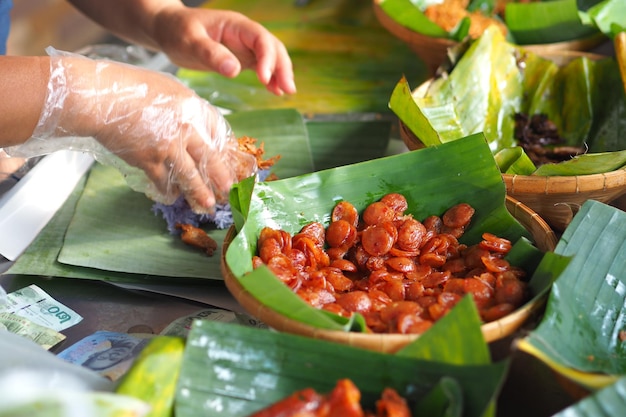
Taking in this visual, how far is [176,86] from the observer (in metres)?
1.77

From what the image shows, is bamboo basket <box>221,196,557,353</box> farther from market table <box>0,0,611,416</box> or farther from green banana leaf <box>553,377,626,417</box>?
green banana leaf <box>553,377,626,417</box>

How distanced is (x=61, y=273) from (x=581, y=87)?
1819 millimetres

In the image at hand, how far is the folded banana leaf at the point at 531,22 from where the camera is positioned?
253 cm

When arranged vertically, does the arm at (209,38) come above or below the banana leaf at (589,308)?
above

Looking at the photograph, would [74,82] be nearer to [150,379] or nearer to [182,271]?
[182,271]

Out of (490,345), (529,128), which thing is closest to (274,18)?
(529,128)

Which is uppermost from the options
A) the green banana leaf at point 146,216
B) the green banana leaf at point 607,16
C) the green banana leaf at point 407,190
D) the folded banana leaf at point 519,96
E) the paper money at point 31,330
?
the green banana leaf at point 607,16

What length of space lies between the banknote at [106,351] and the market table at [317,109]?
0.07 meters

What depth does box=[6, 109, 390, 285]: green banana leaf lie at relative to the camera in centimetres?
180

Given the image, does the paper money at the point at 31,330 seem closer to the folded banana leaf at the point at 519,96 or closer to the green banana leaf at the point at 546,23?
the folded banana leaf at the point at 519,96

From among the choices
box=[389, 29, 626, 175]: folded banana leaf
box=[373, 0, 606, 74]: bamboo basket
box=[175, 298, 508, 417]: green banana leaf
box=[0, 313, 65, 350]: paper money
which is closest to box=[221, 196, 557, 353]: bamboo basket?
box=[175, 298, 508, 417]: green banana leaf

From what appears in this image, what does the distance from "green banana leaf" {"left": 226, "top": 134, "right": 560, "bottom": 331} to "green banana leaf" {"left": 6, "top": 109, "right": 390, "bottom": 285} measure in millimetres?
301

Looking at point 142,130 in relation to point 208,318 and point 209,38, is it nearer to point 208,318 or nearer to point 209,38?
point 208,318

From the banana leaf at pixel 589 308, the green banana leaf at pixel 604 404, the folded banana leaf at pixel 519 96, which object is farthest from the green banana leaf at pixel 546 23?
the green banana leaf at pixel 604 404
